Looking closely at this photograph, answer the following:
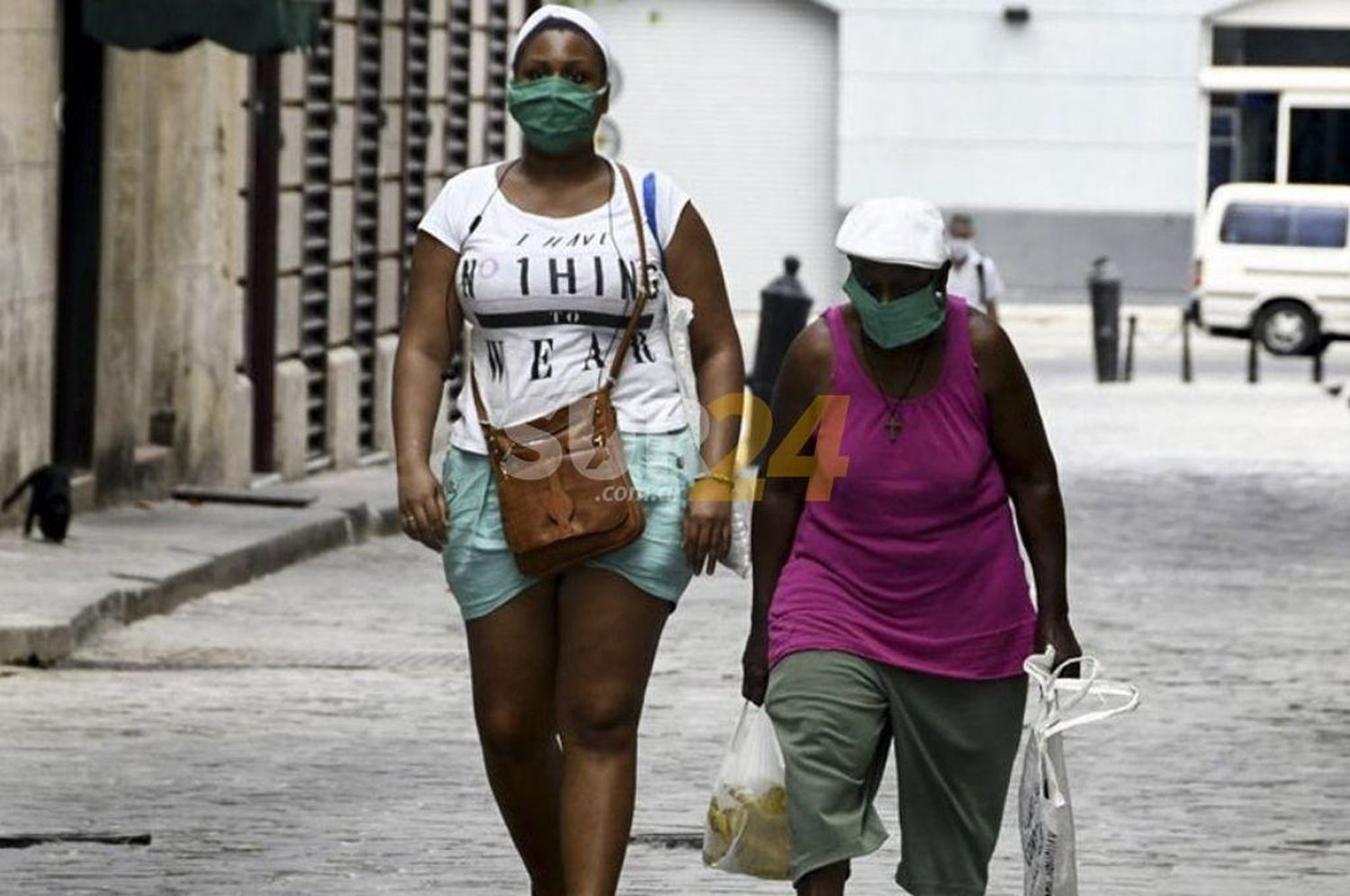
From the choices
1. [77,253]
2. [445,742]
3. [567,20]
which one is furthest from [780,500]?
[77,253]

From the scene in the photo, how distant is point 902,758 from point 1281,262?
34.7m

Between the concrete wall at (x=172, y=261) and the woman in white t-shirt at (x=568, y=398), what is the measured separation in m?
10.5

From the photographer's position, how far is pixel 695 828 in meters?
A: 8.66

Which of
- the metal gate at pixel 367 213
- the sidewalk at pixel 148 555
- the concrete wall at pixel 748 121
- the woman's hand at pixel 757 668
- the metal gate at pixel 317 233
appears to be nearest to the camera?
the woman's hand at pixel 757 668

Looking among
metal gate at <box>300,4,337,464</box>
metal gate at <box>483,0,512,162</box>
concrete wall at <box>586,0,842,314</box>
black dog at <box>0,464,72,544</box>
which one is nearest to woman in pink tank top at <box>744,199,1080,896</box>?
black dog at <box>0,464,72,544</box>

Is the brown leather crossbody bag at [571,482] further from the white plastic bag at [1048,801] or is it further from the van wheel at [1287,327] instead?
the van wheel at [1287,327]

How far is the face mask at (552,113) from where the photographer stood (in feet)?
20.7

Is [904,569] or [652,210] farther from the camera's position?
[652,210]

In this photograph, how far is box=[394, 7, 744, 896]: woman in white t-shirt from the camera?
6.30m

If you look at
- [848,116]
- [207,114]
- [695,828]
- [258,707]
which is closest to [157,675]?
[258,707]

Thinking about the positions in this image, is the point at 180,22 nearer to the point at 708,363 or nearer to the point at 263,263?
the point at 263,263

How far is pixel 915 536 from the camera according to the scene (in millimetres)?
6102

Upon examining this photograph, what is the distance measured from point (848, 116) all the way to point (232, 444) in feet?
90.5

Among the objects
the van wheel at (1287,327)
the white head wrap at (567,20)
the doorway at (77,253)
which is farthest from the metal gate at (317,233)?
the van wheel at (1287,327)
